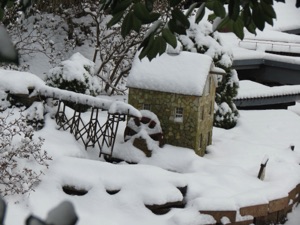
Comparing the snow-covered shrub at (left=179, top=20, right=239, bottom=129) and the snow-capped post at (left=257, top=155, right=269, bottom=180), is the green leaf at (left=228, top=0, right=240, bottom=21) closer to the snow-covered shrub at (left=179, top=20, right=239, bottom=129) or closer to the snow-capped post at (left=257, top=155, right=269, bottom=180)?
the snow-capped post at (left=257, top=155, right=269, bottom=180)

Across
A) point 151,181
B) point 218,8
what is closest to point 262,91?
point 151,181

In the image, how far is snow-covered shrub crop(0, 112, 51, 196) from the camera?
38.9 ft

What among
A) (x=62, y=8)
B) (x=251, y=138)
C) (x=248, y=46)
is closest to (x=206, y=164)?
(x=251, y=138)

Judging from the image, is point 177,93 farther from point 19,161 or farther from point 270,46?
point 270,46

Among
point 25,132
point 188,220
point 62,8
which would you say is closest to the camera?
point 188,220

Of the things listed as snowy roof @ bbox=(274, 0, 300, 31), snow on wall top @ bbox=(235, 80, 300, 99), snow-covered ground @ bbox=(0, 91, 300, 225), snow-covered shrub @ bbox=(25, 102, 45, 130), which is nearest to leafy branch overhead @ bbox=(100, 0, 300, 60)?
snow-covered ground @ bbox=(0, 91, 300, 225)

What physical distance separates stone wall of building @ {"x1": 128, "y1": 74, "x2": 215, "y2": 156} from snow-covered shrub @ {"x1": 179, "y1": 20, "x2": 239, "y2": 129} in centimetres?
312

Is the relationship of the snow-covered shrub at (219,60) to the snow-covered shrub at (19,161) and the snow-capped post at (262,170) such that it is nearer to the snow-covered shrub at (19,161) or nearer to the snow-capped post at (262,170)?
the snow-capped post at (262,170)

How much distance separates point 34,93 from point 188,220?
5659 millimetres

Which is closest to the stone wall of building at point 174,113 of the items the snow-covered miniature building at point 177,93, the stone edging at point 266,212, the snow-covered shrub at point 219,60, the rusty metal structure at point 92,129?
the snow-covered miniature building at point 177,93

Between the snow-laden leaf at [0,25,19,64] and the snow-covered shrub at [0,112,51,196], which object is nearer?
the snow-laden leaf at [0,25,19,64]

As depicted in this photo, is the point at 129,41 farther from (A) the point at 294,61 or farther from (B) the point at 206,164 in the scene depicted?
(A) the point at 294,61

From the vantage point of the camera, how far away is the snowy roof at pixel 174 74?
15.2 meters

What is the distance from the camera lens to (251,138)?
61.1 feet
